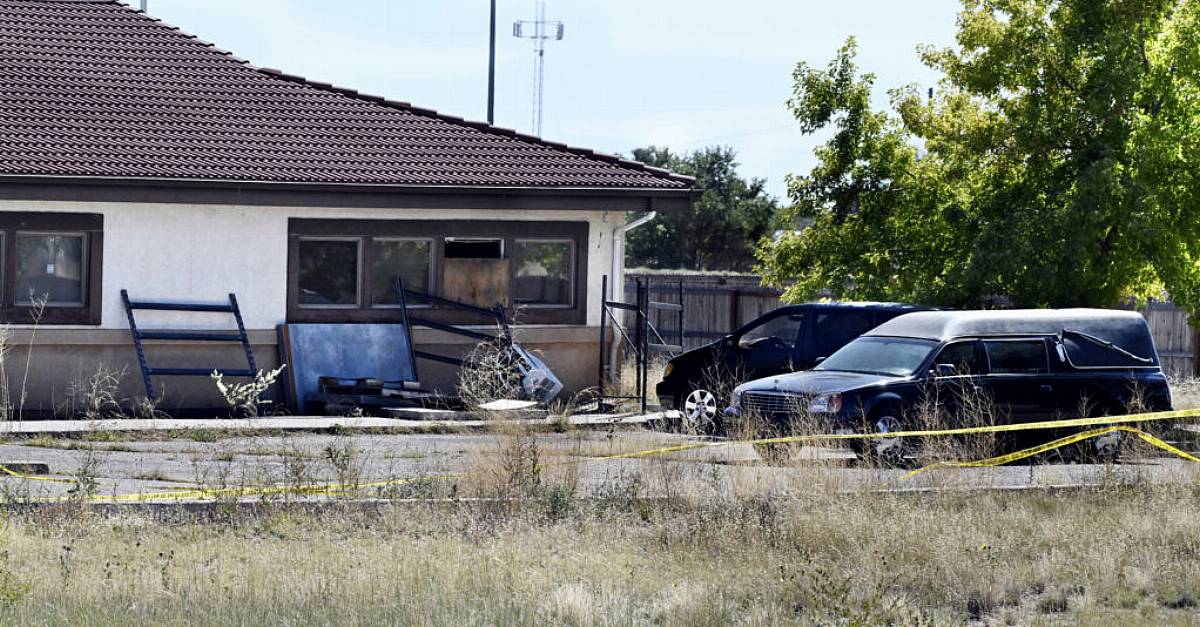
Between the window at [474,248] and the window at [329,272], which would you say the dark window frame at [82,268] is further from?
the window at [474,248]

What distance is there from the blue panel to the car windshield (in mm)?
6372

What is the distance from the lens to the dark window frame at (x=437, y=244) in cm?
2117

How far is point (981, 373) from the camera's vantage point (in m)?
16.6

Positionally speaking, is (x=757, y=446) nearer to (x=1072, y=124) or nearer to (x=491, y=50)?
(x=1072, y=124)

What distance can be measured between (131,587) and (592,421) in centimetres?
1101

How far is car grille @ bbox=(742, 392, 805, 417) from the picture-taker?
52.8ft

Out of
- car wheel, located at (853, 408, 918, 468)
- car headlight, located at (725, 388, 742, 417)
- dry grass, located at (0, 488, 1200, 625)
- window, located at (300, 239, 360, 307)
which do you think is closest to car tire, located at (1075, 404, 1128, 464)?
car wheel, located at (853, 408, 918, 468)

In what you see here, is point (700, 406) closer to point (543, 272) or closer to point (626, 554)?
point (543, 272)

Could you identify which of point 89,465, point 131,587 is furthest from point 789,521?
point 89,465

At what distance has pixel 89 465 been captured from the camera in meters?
12.5

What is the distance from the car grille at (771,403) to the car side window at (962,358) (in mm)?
1580

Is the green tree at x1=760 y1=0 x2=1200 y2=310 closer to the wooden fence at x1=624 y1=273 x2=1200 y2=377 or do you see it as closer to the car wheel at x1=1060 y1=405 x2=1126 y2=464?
the car wheel at x1=1060 y1=405 x2=1126 y2=464

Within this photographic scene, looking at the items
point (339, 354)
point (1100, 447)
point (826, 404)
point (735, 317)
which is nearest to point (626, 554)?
point (826, 404)

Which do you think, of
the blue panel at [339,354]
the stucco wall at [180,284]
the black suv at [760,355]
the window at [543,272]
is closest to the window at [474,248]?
the window at [543,272]
